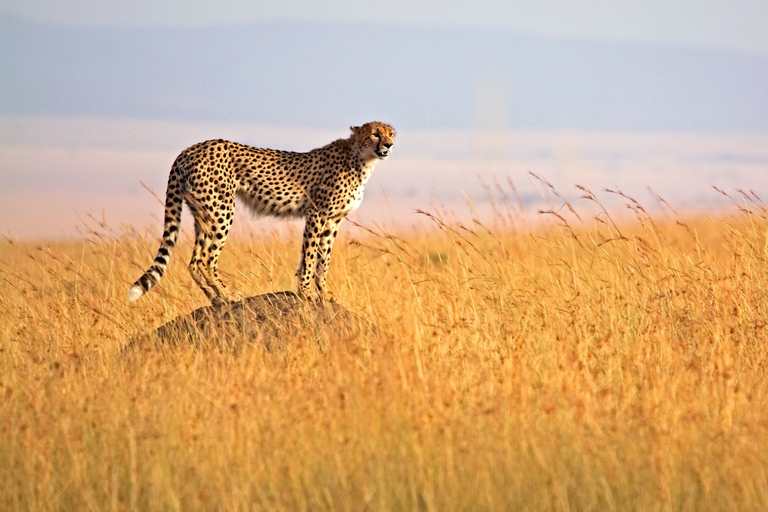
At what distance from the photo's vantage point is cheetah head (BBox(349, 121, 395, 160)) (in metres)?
6.86

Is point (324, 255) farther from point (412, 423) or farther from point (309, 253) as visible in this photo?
point (412, 423)

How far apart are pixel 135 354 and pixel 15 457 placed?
1.33 metres

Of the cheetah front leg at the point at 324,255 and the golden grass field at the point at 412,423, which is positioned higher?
the cheetah front leg at the point at 324,255

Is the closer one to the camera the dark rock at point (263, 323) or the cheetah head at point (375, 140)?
the dark rock at point (263, 323)

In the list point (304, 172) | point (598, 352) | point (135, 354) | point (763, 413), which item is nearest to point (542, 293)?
point (598, 352)

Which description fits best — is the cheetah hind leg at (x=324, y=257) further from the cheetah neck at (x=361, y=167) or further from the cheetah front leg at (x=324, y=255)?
the cheetah neck at (x=361, y=167)

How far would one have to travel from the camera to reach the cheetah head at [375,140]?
22.5 feet

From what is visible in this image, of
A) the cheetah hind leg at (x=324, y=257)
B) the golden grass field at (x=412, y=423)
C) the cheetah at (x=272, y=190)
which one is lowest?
the golden grass field at (x=412, y=423)

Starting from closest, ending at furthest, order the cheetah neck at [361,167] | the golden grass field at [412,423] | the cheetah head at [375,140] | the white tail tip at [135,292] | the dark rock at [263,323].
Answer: the golden grass field at [412,423], the dark rock at [263,323], the white tail tip at [135,292], the cheetah head at [375,140], the cheetah neck at [361,167]

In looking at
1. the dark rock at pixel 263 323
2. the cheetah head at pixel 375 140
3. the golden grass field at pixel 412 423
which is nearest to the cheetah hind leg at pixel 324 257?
the cheetah head at pixel 375 140

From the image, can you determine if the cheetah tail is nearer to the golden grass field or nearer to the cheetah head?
the golden grass field

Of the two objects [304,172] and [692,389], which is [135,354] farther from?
[692,389]

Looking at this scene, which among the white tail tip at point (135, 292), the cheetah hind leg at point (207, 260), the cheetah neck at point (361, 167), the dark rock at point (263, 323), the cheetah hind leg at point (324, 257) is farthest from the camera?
the cheetah neck at point (361, 167)

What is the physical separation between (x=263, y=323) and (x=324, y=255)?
1.29 meters
